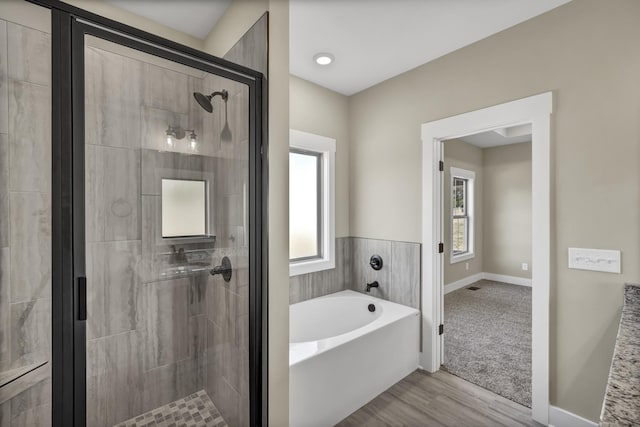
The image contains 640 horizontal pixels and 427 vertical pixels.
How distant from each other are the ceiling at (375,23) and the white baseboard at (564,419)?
8.18 ft

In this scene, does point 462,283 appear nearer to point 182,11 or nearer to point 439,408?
point 439,408

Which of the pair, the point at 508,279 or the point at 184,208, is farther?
the point at 508,279

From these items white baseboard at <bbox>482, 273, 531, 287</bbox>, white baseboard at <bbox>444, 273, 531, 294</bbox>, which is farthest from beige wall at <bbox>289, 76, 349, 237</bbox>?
white baseboard at <bbox>482, 273, 531, 287</bbox>

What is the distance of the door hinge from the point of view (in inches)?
40.1

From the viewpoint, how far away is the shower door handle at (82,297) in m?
1.02

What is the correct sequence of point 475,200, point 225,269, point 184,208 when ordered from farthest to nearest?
point 475,200
point 225,269
point 184,208

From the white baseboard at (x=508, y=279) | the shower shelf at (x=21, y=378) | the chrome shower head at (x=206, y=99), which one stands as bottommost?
the white baseboard at (x=508, y=279)

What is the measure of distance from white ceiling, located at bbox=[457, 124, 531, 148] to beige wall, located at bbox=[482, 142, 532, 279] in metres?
0.32

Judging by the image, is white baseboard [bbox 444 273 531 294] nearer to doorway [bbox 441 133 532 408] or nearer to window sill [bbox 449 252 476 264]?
doorway [bbox 441 133 532 408]

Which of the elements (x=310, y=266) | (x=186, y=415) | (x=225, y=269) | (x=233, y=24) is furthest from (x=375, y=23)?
(x=186, y=415)

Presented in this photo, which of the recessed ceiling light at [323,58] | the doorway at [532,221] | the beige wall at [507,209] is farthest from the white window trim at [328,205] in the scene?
the beige wall at [507,209]

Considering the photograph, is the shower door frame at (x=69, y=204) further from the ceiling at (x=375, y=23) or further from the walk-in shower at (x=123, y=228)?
the ceiling at (x=375, y=23)

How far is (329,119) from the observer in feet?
9.86

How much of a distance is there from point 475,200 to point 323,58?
13.9ft
